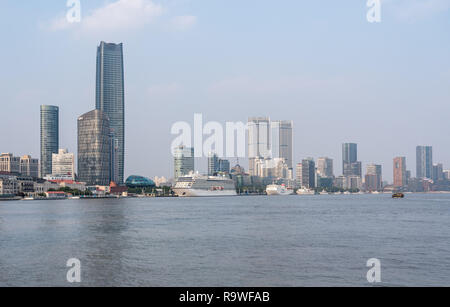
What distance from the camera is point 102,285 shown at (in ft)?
89.7

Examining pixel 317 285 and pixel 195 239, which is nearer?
pixel 317 285

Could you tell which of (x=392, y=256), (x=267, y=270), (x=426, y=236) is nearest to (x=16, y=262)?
(x=267, y=270)

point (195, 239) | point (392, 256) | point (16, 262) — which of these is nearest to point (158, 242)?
point (195, 239)

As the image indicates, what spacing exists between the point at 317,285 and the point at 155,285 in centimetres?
856

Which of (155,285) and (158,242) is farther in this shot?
(158,242)

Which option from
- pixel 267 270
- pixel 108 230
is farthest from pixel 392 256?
pixel 108 230

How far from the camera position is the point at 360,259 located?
34.4m
